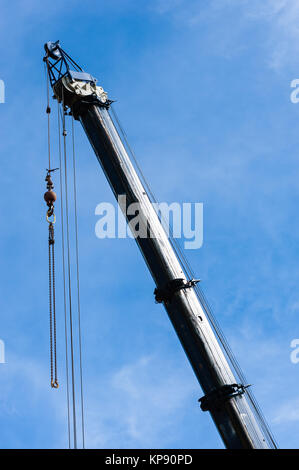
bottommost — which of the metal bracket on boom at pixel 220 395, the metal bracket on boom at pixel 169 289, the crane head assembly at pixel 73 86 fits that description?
the metal bracket on boom at pixel 220 395

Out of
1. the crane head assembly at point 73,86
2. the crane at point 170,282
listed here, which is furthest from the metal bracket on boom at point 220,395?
the crane head assembly at point 73,86

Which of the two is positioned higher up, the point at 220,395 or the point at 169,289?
the point at 169,289

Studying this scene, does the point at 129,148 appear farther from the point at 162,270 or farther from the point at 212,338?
the point at 212,338

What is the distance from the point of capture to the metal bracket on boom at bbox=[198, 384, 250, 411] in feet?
41.1

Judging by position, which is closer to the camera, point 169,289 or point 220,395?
point 220,395

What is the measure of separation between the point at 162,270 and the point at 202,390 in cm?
288

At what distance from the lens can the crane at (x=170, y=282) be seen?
12.5 m

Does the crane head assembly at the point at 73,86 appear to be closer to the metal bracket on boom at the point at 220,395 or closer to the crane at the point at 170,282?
the crane at the point at 170,282

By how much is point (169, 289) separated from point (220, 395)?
2.65m

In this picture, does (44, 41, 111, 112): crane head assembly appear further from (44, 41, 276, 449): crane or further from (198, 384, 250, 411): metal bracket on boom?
(198, 384, 250, 411): metal bracket on boom

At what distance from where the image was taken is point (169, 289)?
45.2 feet
